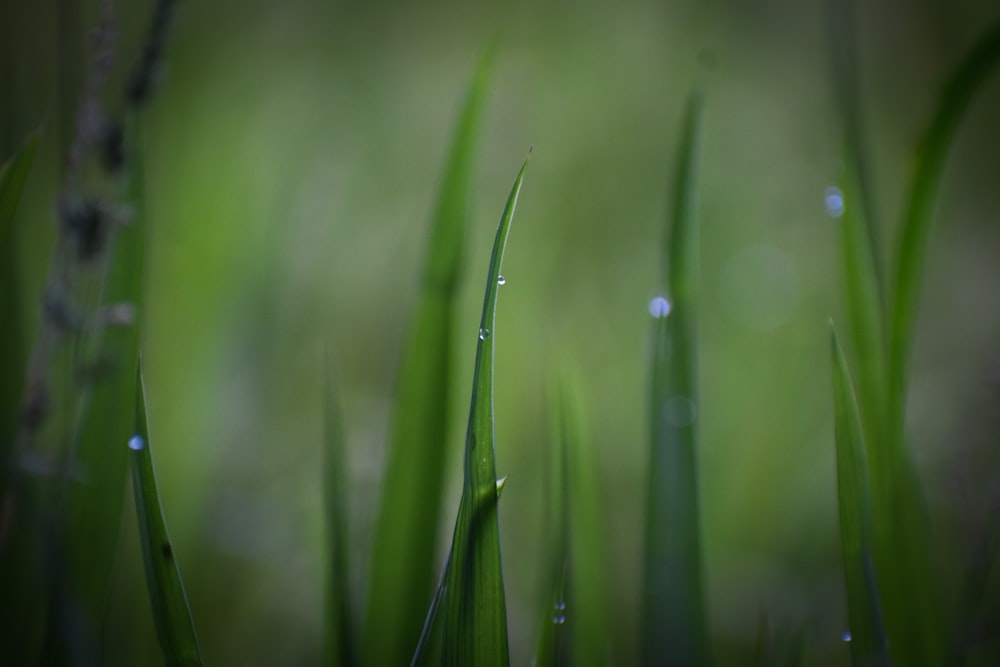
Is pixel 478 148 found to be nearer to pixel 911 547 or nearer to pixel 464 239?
pixel 464 239

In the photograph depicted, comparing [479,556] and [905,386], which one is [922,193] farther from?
[479,556]

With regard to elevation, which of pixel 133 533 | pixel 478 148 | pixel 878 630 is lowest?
pixel 878 630

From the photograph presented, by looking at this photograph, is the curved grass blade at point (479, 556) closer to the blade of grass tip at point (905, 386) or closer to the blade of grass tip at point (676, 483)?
the blade of grass tip at point (676, 483)

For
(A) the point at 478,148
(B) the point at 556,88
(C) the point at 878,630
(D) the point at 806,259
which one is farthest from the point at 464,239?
(B) the point at 556,88

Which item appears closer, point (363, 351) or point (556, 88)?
point (363, 351)

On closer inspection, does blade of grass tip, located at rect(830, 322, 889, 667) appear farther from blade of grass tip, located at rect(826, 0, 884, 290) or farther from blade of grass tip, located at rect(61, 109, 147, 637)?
blade of grass tip, located at rect(61, 109, 147, 637)

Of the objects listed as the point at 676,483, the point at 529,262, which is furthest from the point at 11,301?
the point at 529,262

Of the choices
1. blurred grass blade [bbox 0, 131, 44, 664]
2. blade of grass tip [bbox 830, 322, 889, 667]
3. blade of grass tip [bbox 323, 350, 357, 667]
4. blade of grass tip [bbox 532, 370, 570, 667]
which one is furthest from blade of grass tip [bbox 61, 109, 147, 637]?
blade of grass tip [bbox 830, 322, 889, 667]

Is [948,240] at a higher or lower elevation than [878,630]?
higher
